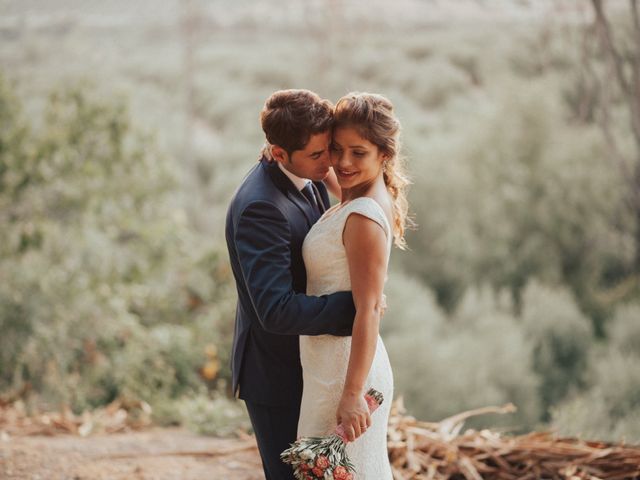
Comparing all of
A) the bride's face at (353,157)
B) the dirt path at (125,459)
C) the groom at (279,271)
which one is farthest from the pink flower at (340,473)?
the dirt path at (125,459)

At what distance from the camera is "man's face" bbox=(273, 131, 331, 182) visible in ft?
7.59

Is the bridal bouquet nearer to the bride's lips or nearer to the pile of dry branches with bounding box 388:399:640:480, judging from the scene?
the bride's lips

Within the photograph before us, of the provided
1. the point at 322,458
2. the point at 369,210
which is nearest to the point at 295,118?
the point at 369,210

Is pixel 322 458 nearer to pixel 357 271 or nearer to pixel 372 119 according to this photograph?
pixel 357 271

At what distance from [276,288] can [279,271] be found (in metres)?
0.06

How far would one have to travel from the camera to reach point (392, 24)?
99.8 ft

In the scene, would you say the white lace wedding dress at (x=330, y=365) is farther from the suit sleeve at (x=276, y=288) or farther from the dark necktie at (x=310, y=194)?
the dark necktie at (x=310, y=194)

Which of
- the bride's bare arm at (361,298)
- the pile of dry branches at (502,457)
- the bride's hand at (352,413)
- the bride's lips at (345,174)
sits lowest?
the pile of dry branches at (502,457)

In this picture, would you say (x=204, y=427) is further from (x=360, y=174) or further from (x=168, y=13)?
(x=168, y=13)

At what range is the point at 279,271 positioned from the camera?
2242 millimetres

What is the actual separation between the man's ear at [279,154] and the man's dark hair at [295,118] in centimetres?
2

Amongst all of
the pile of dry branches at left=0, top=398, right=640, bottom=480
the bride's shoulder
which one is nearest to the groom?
the bride's shoulder

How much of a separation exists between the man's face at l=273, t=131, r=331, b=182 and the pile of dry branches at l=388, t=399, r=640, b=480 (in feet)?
5.90

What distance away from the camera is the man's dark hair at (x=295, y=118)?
2.26 meters
